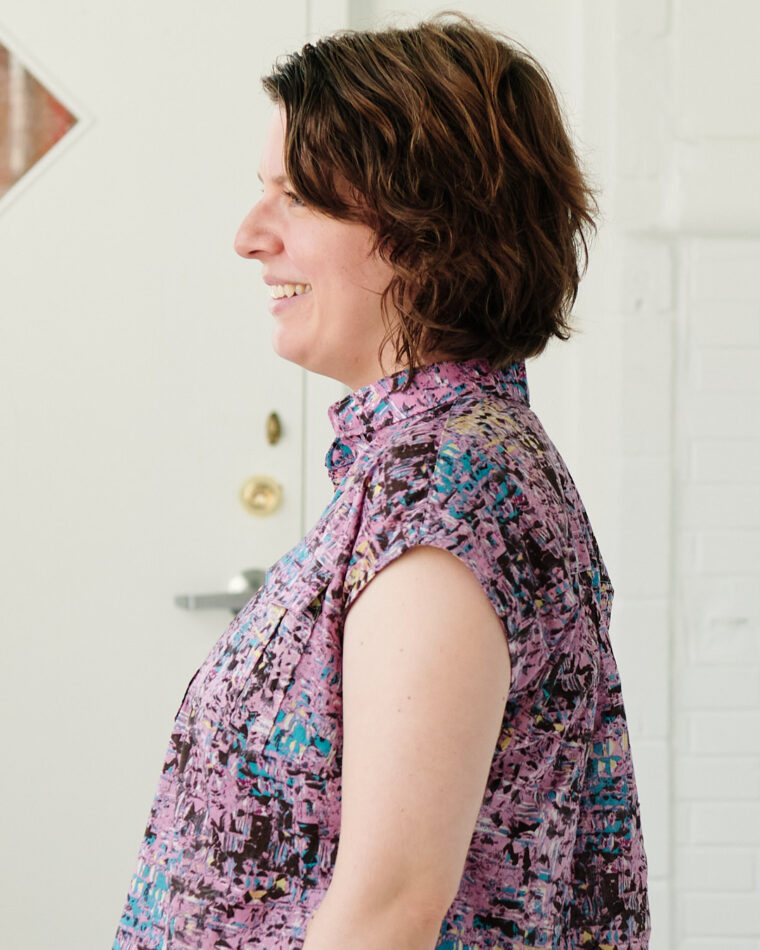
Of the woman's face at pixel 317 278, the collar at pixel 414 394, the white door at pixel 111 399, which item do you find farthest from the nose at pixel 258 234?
the white door at pixel 111 399

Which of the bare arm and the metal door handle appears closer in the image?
the bare arm

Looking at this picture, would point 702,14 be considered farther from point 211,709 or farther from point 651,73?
point 211,709

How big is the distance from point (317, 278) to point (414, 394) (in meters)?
0.13

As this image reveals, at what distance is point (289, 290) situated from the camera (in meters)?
0.92

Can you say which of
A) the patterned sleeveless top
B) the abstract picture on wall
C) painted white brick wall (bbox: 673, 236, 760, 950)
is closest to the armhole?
the patterned sleeveless top

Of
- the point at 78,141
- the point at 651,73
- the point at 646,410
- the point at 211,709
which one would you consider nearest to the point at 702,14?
the point at 651,73

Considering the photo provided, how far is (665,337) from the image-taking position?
1.87 metres

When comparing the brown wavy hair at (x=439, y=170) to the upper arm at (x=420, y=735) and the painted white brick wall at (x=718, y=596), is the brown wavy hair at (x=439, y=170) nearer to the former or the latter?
the upper arm at (x=420, y=735)

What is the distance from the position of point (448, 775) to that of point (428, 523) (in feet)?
0.49

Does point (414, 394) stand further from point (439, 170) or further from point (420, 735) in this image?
point (420, 735)

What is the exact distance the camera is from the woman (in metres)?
0.63

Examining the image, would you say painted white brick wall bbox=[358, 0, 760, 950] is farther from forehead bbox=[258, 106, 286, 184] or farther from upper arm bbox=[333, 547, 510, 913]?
upper arm bbox=[333, 547, 510, 913]

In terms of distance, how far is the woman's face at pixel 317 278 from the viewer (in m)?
0.84

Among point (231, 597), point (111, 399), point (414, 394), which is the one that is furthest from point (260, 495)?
point (414, 394)
